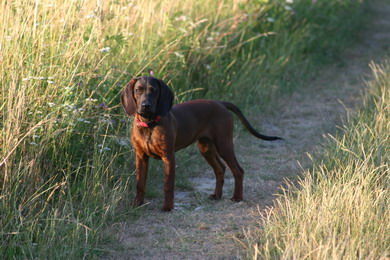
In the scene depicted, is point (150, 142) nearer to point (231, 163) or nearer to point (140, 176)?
point (140, 176)

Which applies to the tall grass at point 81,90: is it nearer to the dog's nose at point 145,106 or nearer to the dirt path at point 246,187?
the dirt path at point 246,187

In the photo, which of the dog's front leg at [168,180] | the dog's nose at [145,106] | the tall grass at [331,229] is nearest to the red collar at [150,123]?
the dog's nose at [145,106]

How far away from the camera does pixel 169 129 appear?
4.44 metres

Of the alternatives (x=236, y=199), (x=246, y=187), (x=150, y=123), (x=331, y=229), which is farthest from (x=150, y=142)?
(x=331, y=229)

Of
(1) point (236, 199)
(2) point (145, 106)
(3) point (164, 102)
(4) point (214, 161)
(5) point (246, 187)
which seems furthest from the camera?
(5) point (246, 187)

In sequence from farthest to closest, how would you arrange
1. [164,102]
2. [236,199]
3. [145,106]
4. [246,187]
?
[246,187], [236,199], [164,102], [145,106]

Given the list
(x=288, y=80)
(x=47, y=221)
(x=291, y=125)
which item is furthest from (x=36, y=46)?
(x=288, y=80)

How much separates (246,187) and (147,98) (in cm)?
140

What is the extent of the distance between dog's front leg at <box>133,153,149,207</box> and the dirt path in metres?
0.10

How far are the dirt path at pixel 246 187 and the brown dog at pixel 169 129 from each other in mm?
231

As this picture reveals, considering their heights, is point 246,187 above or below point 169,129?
below

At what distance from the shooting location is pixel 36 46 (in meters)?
4.66

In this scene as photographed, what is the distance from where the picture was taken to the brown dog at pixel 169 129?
14.3 feet

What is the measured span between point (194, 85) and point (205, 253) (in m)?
3.12
